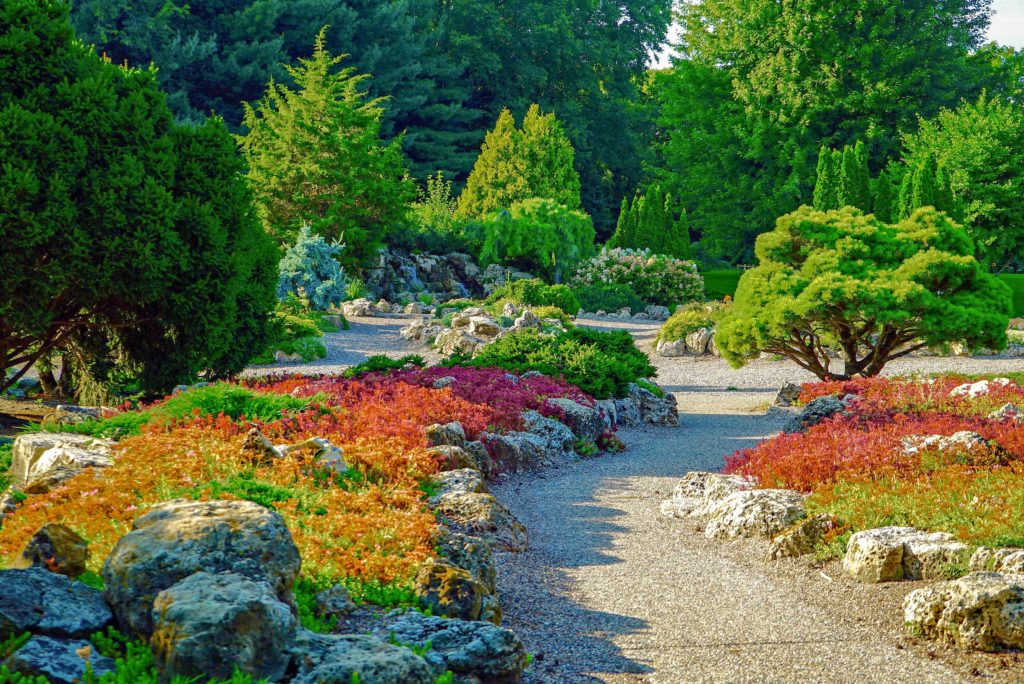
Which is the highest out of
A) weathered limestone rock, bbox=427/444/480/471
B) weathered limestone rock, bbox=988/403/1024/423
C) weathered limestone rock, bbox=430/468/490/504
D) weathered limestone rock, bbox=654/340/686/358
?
weathered limestone rock, bbox=654/340/686/358

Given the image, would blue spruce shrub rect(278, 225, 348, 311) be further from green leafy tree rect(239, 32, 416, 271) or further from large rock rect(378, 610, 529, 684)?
large rock rect(378, 610, 529, 684)

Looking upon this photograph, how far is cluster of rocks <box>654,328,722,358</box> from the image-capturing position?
1672 centimetres

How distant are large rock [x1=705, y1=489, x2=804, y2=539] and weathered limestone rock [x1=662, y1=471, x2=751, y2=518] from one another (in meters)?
0.30

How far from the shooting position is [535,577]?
5.34 meters

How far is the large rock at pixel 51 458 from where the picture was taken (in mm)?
5608

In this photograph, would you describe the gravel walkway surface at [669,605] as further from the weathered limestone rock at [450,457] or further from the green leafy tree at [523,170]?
the green leafy tree at [523,170]

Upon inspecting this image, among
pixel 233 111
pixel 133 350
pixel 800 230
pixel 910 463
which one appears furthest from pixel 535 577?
pixel 233 111

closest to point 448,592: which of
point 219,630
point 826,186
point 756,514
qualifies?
point 219,630

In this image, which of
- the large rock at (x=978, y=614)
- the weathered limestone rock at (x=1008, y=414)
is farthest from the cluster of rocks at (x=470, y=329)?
the large rock at (x=978, y=614)

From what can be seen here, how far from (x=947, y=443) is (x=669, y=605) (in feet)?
10.4

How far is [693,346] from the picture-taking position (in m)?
16.8

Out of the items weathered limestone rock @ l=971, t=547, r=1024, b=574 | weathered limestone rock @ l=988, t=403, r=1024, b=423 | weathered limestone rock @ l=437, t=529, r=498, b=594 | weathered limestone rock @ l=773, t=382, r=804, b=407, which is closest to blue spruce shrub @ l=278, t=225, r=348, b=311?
weathered limestone rock @ l=773, t=382, r=804, b=407

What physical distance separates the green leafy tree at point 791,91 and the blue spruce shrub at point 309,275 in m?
20.8

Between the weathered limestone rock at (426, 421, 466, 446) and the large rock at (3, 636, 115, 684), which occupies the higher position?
the weathered limestone rock at (426, 421, 466, 446)
